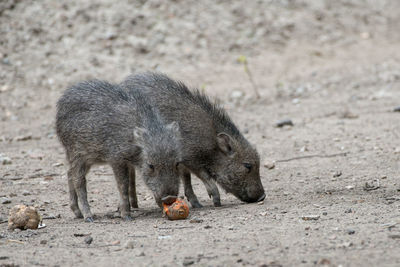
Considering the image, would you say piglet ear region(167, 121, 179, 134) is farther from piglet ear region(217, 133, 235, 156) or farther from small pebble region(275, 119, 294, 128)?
small pebble region(275, 119, 294, 128)

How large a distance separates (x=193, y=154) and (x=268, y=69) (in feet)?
25.5

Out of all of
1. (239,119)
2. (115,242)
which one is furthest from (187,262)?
(239,119)

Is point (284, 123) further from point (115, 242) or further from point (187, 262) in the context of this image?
point (187, 262)

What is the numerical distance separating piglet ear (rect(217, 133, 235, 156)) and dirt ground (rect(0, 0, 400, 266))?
2.24 ft

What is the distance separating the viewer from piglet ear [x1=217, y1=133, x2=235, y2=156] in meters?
7.84

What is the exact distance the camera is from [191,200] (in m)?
7.88

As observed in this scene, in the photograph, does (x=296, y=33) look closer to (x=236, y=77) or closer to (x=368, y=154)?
(x=236, y=77)

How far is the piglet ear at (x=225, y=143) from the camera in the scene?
7.84 metres

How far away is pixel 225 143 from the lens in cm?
787

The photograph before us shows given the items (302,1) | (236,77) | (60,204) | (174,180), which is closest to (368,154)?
(174,180)

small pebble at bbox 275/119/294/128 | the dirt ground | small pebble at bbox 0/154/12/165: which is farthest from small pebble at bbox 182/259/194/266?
small pebble at bbox 275/119/294/128

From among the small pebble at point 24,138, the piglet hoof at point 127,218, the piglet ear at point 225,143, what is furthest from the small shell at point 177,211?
the small pebble at point 24,138

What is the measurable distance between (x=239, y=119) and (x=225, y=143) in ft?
13.7

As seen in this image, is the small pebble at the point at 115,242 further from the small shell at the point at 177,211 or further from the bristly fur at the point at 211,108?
the bristly fur at the point at 211,108
